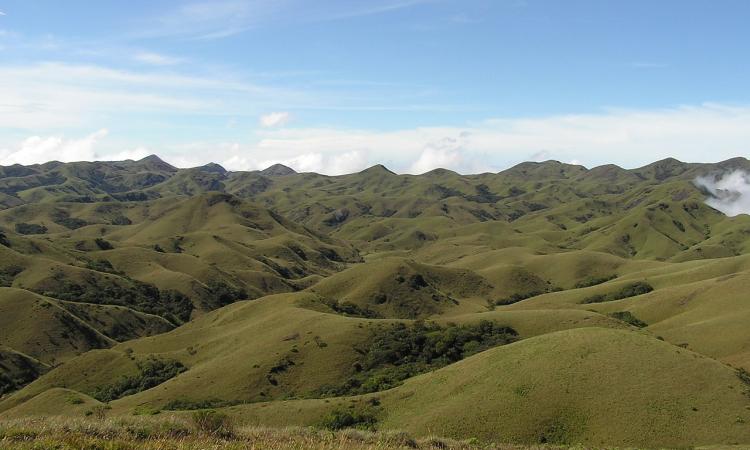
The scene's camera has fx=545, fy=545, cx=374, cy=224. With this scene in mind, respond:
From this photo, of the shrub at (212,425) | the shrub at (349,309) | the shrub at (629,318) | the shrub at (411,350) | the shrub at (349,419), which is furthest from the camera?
the shrub at (349,309)

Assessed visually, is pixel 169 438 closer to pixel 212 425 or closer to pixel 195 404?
pixel 212 425

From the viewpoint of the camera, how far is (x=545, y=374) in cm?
7150

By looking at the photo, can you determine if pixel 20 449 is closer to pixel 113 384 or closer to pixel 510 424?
pixel 510 424

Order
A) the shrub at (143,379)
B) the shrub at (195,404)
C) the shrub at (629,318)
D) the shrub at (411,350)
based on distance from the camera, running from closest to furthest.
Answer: the shrub at (195,404) → the shrub at (411,350) → the shrub at (143,379) → the shrub at (629,318)

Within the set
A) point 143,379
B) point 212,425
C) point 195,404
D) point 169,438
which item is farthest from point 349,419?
point 143,379

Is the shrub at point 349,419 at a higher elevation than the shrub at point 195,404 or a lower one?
higher

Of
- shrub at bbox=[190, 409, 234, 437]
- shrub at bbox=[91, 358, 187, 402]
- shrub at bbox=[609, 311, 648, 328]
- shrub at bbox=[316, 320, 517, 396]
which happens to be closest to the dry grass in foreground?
shrub at bbox=[190, 409, 234, 437]

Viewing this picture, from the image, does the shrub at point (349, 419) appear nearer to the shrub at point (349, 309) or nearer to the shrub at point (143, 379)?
the shrub at point (143, 379)

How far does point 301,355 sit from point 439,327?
1320 inches

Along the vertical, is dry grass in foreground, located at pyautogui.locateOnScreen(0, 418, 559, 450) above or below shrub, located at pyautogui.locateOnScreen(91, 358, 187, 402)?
above

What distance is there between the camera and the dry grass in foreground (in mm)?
23000

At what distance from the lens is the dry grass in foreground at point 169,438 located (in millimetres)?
23000

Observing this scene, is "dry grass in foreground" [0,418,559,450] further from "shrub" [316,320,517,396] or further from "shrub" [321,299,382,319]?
"shrub" [321,299,382,319]

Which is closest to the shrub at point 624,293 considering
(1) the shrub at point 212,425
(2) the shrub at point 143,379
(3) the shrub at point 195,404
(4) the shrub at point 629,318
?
(4) the shrub at point 629,318
